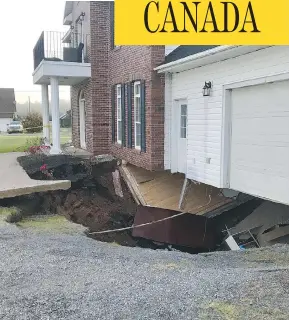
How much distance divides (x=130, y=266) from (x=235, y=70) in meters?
5.00

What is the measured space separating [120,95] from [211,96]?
19.1 feet

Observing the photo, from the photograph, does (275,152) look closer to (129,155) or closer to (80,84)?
(129,155)

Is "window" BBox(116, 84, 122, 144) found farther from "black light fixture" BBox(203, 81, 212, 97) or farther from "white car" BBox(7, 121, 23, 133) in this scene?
"white car" BBox(7, 121, 23, 133)

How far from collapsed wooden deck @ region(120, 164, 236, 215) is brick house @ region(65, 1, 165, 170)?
62cm

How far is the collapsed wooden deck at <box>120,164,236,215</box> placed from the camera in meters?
11.4

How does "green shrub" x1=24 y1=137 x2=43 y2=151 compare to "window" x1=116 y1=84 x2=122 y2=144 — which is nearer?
"window" x1=116 y1=84 x2=122 y2=144

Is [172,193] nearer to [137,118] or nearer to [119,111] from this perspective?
[137,118]

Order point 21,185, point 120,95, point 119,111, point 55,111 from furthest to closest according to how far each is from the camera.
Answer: point 55,111
point 119,111
point 120,95
point 21,185

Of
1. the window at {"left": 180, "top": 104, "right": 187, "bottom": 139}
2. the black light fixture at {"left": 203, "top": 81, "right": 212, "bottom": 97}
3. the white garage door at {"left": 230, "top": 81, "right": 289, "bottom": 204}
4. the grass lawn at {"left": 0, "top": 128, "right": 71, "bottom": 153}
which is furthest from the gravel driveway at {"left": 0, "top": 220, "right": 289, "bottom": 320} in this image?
the grass lawn at {"left": 0, "top": 128, "right": 71, "bottom": 153}

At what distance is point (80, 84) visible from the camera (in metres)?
18.6

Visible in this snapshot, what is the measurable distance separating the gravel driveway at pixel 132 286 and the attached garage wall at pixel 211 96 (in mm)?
3340

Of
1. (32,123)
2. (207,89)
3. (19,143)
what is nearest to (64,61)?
(207,89)

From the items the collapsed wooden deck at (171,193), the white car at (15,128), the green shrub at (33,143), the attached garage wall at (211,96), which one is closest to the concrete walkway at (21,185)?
the collapsed wooden deck at (171,193)

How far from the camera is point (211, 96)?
31.6 ft
